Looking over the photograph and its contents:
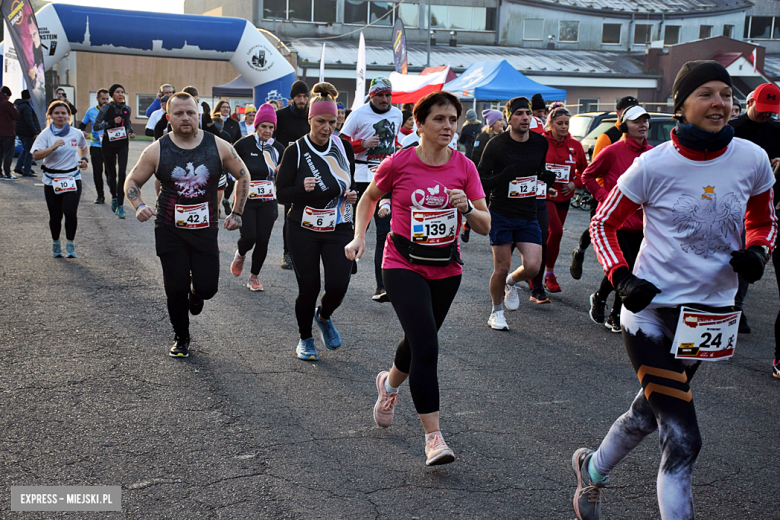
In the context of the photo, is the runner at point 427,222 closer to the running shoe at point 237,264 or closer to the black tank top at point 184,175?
the black tank top at point 184,175

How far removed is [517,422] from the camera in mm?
4477

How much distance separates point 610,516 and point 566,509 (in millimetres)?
193

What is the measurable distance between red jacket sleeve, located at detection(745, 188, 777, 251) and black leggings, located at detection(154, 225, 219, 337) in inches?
153

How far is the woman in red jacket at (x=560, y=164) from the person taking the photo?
7.90 m

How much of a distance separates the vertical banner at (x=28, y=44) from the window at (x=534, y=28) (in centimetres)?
3557

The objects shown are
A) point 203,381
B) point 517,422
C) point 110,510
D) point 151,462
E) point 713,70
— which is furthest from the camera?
point 203,381

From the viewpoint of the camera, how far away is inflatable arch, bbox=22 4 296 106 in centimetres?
2028

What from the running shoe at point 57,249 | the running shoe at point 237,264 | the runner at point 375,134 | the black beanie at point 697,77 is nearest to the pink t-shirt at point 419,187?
the black beanie at point 697,77

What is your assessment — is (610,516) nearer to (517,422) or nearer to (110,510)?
(517,422)

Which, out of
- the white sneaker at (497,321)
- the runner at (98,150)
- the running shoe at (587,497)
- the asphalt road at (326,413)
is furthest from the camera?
the runner at (98,150)

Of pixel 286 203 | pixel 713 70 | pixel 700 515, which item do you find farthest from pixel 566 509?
pixel 286 203

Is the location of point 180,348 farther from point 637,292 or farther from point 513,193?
point 637,292

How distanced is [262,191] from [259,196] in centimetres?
7

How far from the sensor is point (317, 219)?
568 centimetres
